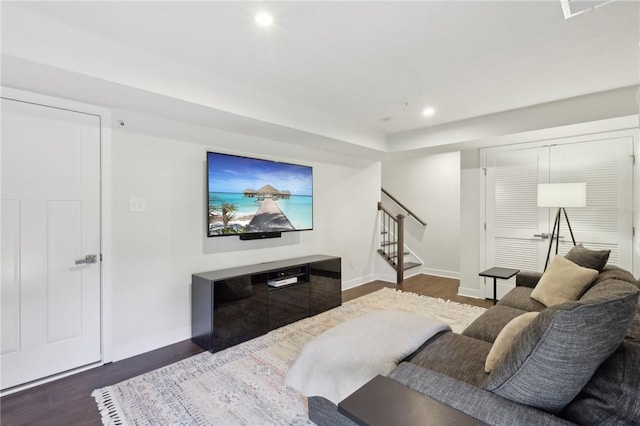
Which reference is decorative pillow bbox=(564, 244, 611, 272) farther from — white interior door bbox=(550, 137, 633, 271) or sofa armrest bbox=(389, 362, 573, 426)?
sofa armrest bbox=(389, 362, 573, 426)

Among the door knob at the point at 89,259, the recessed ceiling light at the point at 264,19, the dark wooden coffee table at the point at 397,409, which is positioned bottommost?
→ the dark wooden coffee table at the point at 397,409

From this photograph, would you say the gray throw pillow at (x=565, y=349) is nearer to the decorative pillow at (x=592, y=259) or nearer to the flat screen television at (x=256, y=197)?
the decorative pillow at (x=592, y=259)

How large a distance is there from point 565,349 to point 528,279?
2.65 m

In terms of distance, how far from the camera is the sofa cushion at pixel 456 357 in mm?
1484

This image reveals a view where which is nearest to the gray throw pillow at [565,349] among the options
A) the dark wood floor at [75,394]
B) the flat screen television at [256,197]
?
the dark wood floor at [75,394]

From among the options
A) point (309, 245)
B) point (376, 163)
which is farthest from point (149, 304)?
point (376, 163)

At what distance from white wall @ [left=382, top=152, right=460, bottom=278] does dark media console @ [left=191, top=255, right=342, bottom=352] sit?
301 centimetres

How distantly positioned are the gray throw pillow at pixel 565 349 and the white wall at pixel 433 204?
4.74m

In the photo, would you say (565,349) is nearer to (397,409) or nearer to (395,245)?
(397,409)

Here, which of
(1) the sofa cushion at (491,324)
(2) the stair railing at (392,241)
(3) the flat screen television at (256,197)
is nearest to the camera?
(1) the sofa cushion at (491,324)

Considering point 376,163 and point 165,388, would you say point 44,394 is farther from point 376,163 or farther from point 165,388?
point 376,163

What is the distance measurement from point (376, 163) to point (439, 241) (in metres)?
2.05

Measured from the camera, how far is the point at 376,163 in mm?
5438

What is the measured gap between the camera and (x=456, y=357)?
1667 mm
